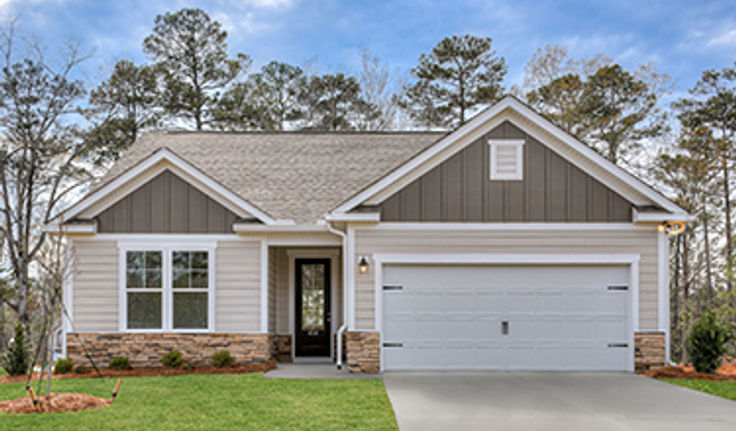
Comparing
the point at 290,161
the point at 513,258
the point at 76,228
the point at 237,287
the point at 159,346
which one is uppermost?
the point at 290,161

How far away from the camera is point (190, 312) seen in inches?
502

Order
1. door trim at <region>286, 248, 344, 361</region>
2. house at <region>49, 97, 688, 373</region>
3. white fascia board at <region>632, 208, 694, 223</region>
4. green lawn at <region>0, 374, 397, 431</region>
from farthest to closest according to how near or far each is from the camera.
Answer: door trim at <region>286, 248, 344, 361</region> < house at <region>49, 97, 688, 373</region> < white fascia board at <region>632, 208, 694, 223</region> < green lawn at <region>0, 374, 397, 431</region>

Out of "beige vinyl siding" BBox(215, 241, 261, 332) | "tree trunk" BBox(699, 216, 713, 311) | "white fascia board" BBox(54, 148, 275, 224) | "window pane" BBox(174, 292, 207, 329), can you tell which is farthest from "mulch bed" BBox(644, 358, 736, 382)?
"tree trunk" BBox(699, 216, 713, 311)

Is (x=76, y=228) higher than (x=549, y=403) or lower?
higher

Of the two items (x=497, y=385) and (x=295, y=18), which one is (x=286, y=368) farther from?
(x=295, y=18)

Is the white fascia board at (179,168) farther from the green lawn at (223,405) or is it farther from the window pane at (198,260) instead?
the green lawn at (223,405)

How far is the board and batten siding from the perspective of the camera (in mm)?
12695

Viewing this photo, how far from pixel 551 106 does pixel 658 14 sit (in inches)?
210

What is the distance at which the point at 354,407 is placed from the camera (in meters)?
8.54

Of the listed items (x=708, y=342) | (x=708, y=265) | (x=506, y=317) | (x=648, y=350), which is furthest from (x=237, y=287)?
(x=708, y=265)

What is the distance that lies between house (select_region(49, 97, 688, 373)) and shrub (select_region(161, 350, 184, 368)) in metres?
0.25

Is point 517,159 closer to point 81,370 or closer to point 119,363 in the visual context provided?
point 119,363

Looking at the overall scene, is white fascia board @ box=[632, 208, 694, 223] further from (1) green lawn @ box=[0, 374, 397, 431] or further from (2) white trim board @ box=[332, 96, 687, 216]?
(1) green lawn @ box=[0, 374, 397, 431]

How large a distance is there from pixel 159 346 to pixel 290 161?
547 cm
